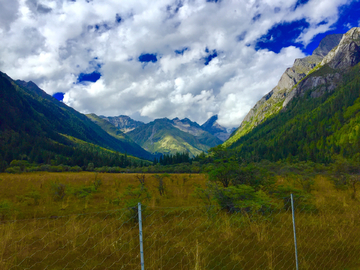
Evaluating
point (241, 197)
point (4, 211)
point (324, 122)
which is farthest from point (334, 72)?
point (4, 211)

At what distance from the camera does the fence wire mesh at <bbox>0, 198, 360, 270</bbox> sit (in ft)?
17.5

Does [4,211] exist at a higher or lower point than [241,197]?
higher

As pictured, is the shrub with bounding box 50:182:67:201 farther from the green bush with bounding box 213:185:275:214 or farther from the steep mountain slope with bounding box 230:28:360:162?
the steep mountain slope with bounding box 230:28:360:162

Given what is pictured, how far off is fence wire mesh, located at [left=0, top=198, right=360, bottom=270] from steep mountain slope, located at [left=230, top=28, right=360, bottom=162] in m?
30.4

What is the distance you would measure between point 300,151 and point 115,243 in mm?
121452

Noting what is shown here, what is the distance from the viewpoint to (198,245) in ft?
20.9

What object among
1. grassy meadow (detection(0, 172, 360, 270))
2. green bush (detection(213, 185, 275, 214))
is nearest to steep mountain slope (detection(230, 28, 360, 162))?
green bush (detection(213, 185, 275, 214))

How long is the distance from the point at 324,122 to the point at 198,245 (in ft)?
459

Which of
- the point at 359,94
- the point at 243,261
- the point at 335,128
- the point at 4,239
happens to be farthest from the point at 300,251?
the point at 359,94

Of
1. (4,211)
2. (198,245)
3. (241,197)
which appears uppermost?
(4,211)

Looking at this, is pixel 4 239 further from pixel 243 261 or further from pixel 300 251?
pixel 300 251

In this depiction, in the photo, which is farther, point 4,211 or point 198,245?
point 4,211

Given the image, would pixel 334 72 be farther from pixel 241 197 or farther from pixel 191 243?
pixel 191 243

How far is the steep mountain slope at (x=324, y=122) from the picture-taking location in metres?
86.6
